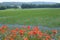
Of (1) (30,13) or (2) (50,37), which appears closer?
(2) (50,37)

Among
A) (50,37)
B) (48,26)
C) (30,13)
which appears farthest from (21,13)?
(50,37)

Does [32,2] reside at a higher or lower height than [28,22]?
higher

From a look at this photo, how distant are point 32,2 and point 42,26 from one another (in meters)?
0.34

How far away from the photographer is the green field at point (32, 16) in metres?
1.78

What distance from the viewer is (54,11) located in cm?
181

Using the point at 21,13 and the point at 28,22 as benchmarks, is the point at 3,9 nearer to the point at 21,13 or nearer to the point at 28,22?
the point at 21,13

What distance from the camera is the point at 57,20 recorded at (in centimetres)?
176

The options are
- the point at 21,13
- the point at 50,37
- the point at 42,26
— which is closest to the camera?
the point at 50,37

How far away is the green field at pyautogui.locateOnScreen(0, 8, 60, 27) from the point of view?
5.85ft

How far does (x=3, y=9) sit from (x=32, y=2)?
36cm

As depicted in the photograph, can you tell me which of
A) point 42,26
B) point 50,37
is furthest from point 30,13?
point 50,37

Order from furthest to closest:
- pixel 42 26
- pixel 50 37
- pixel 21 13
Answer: pixel 21 13 < pixel 42 26 < pixel 50 37

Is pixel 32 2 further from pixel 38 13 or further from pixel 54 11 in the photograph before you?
pixel 54 11

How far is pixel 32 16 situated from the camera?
1838mm
